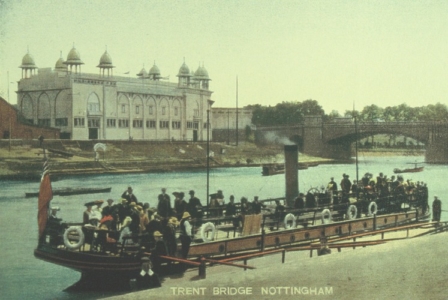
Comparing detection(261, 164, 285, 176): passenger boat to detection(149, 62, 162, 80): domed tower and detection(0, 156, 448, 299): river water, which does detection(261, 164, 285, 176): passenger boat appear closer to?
detection(0, 156, 448, 299): river water

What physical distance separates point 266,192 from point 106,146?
9658 mm

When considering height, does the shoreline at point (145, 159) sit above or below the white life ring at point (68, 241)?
above

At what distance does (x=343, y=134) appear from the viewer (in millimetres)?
40375

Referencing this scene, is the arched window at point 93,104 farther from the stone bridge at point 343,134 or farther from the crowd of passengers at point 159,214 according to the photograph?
the crowd of passengers at point 159,214

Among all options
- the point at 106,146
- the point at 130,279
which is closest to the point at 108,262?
the point at 130,279

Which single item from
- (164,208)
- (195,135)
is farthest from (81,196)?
(195,135)

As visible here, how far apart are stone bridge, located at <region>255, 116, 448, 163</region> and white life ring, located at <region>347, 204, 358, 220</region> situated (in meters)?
24.4

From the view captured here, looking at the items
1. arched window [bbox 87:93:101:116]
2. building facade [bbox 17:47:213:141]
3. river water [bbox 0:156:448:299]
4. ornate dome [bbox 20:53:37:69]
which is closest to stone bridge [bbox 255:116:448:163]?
river water [bbox 0:156:448:299]

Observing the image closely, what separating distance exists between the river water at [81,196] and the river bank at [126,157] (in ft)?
1.67

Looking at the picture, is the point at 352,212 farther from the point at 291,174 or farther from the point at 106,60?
the point at 106,60

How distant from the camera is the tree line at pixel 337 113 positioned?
35.0 metres

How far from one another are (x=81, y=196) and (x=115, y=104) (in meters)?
16.2

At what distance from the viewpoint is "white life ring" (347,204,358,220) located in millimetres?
13234

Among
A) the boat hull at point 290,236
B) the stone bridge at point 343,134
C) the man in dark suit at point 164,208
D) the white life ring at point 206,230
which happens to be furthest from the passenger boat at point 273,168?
the white life ring at point 206,230
